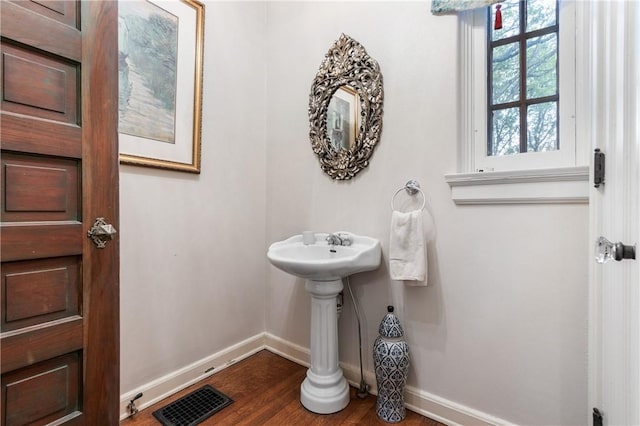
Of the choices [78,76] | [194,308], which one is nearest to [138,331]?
[194,308]

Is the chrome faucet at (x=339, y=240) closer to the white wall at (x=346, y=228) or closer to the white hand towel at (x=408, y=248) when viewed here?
the white wall at (x=346, y=228)

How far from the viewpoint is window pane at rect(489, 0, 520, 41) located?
52.9 inches

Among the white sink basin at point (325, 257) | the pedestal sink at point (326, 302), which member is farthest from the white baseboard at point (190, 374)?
the white sink basin at point (325, 257)

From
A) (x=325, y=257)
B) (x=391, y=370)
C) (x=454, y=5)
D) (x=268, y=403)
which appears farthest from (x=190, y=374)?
(x=454, y=5)

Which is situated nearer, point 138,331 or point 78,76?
point 78,76

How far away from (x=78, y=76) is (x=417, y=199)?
4.60 feet

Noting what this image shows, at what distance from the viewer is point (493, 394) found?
1339mm

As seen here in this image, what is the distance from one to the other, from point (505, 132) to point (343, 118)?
2.70 ft

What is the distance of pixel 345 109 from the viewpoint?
5.79ft

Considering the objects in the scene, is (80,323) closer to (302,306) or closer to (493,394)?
(302,306)

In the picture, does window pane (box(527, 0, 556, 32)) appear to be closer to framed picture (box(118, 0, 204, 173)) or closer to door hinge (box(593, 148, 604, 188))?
door hinge (box(593, 148, 604, 188))

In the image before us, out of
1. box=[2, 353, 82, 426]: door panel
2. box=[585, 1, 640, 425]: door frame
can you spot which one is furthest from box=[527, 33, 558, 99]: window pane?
box=[2, 353, 82, 426]: door panel

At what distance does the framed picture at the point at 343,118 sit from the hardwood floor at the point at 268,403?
4.54ft

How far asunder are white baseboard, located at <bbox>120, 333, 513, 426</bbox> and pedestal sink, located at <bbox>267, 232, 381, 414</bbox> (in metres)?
0.24
